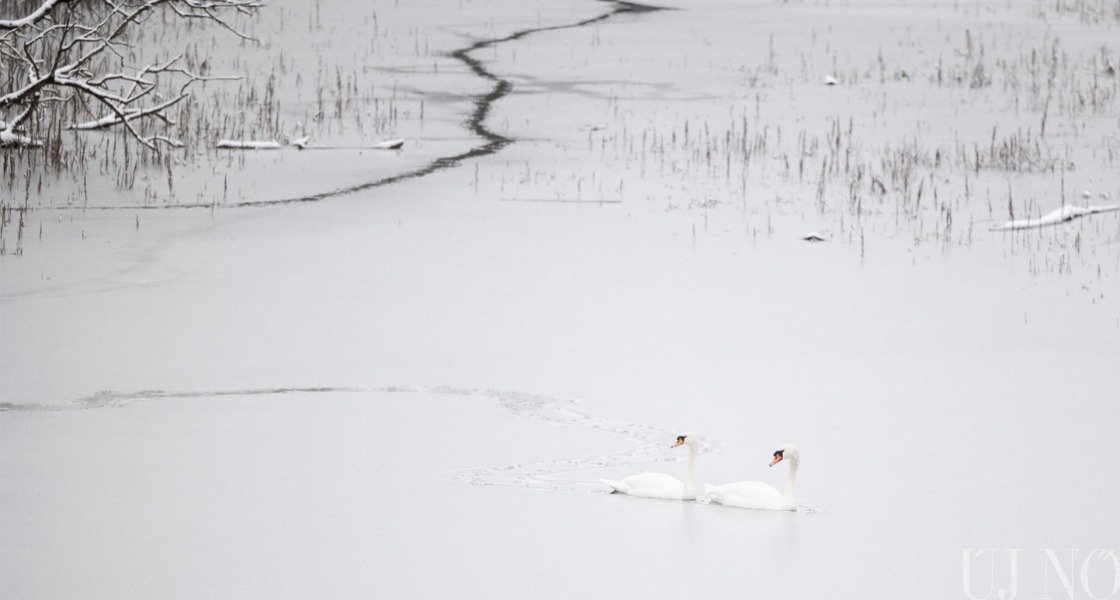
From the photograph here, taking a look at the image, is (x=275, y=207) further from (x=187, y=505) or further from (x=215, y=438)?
(x=187, y=505)

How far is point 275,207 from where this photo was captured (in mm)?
9625

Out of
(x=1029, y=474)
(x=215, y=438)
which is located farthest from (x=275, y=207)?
(x=1029, y=474)

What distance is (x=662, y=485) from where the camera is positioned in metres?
4.26

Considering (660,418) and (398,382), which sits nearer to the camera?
(660,418)

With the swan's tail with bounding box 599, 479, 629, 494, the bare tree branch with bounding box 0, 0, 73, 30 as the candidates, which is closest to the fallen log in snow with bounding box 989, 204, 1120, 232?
the swan's tail with bounding box 599, 479, 629, 494

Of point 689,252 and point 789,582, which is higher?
point 689,252

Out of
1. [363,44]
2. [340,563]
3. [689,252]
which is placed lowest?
[340,563]

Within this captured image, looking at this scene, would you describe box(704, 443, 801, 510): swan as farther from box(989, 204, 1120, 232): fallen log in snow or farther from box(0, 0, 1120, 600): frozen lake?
box(989, 204, 1120, 232): fallen log in snow

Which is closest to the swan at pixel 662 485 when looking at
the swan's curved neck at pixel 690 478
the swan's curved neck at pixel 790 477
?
the swan's curved neck at pixel 690 478

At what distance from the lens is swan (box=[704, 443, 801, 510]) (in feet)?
13.6

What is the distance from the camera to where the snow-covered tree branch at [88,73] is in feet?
26.1

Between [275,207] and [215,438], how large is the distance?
16.2 ft

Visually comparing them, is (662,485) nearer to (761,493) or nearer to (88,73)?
(761,493)

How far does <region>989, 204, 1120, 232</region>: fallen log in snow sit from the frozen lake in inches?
3.6
